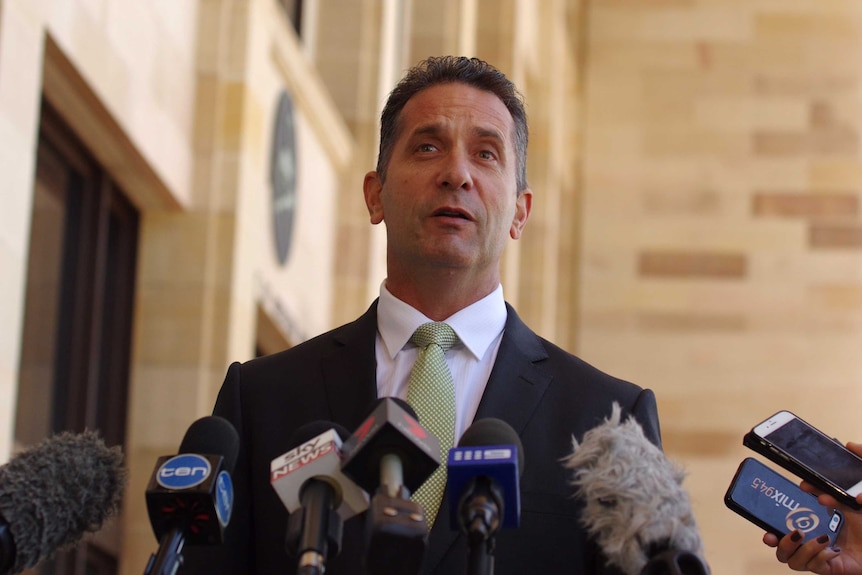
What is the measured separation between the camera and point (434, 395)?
364 cm

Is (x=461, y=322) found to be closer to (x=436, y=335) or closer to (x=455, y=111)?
(x=436, y=335)

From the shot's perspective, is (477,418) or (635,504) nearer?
(635,504)

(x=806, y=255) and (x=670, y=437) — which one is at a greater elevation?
(x=806, y=255)

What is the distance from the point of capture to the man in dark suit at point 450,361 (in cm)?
343

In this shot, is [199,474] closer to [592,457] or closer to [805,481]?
[592,457]

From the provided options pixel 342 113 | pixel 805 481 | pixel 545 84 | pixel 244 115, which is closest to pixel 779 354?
pixel 545 84

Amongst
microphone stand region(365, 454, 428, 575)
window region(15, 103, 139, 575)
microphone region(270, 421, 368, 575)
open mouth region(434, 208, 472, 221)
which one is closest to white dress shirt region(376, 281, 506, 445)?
open mouth region(434, 208, 472, 221)

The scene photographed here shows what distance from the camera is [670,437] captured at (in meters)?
22.0

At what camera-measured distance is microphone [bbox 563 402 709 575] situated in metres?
2.84

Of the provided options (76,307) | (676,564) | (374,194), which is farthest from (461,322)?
(76,307)

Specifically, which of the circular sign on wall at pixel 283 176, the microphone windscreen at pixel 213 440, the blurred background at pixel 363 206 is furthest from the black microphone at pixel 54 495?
the circular sign on wall at pixel 283 176

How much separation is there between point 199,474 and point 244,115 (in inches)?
279

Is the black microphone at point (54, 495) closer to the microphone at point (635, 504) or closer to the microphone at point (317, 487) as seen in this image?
the microphone at point (317, 487)

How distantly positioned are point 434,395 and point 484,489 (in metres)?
0.86
